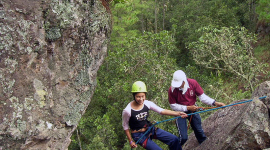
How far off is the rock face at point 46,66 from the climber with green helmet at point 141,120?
86cm

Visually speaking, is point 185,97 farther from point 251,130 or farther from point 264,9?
point 264,9

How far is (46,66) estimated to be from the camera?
3.92m

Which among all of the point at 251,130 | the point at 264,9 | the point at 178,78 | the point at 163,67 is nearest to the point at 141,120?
the point at 178,78

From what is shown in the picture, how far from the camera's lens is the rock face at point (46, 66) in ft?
11.2

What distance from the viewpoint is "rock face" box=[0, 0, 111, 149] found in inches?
134

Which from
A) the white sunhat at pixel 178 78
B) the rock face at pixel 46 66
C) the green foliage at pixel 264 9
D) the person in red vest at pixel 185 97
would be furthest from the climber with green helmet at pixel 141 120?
the green foliage at pixel 264 9

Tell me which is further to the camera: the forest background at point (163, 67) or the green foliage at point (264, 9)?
the green foliage at point (264, 9)

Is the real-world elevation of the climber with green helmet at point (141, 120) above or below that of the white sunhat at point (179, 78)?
below

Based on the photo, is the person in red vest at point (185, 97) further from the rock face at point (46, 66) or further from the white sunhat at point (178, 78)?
the rock face at point (46, 66)

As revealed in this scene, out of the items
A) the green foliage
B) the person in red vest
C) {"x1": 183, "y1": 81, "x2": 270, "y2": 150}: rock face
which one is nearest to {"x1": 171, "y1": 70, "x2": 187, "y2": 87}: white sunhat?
the person in red vest

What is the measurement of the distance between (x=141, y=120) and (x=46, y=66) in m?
1.92

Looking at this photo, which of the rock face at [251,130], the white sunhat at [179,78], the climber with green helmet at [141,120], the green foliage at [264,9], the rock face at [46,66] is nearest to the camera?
the rock face at [46,66]

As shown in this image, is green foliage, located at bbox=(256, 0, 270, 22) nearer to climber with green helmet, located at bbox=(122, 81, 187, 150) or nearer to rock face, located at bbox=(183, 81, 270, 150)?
rock face, located at bbox=(183, 81, 270, 150)

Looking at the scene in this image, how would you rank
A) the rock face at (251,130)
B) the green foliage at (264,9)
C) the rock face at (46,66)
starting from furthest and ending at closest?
the green foliage at (264,9)
the rock face at (251,130)
the rock face at (46,66)
